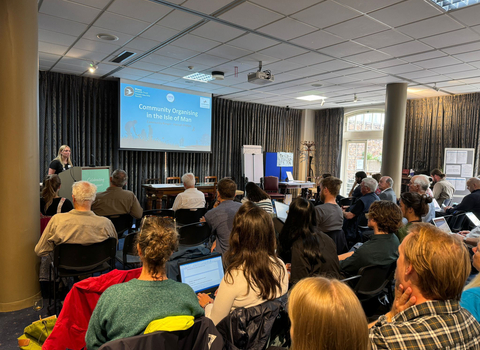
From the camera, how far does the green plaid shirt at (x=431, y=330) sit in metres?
1.03

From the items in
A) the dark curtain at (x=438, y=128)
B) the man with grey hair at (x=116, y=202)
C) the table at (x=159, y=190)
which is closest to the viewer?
the man with grey hair at (x=116, y=202)

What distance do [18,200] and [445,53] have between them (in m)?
5.69

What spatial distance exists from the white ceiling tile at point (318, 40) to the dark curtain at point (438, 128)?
5.30m

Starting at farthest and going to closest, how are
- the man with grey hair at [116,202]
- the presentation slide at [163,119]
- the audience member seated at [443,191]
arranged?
1. the presentation slide at [163,119]
2. the audience member seated at [443,191]
3. the man with grey hair at [116,202]

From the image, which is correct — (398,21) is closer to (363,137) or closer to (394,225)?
(394,225)

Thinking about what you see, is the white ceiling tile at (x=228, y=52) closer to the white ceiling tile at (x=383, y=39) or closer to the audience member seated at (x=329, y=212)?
the white ceiling tile at (x=383, y=39)

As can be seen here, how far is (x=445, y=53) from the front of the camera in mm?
4664

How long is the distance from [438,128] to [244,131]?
5.22m

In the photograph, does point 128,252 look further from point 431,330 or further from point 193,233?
point 431,330

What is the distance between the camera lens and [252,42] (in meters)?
4.40

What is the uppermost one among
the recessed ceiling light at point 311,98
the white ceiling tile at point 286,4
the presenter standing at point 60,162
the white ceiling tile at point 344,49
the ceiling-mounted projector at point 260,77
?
the recessed ceiling light at point 311,98

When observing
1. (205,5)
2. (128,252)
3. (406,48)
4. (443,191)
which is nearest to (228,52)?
(205,5)

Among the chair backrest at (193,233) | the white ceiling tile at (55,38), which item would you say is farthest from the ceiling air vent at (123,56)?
the chair backrest at (193,233)

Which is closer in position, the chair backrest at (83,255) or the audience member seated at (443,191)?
the chair backrest at (83,255)
